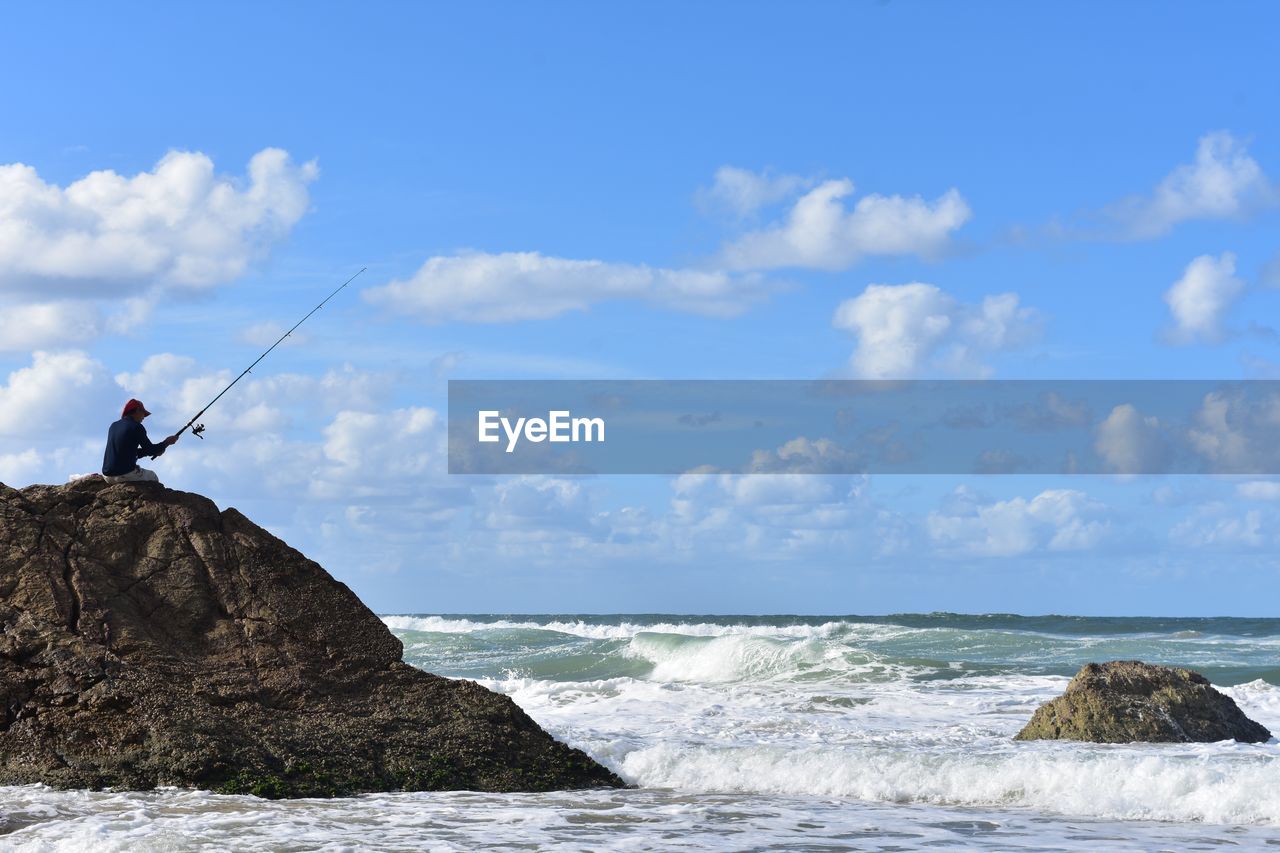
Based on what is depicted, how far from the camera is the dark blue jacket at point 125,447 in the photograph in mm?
10570

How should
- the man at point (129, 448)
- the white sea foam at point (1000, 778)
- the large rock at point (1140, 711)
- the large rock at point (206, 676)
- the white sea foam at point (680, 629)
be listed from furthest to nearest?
the white sea foam at point (680, 629) → the large rock at point (1140, 711) → the man at point (129, 448) → the white sea foam at point (1000, 778) → the large rock at point (206, 676)

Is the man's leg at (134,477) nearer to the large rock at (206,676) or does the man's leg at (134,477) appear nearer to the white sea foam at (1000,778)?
the large rock at (206,676)

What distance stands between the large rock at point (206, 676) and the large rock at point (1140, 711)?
16.3 ft

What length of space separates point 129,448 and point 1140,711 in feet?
32.0

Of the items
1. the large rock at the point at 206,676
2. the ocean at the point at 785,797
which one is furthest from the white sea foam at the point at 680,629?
the large rock at the point at 206,676

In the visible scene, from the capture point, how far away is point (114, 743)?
9094 millimetres

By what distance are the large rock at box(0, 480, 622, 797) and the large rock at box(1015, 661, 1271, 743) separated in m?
4.96

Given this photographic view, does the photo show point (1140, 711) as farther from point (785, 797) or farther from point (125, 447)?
point (125, 447)

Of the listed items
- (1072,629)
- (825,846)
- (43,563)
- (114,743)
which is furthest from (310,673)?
(1072,629)

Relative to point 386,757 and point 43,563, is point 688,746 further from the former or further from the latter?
point 43,563

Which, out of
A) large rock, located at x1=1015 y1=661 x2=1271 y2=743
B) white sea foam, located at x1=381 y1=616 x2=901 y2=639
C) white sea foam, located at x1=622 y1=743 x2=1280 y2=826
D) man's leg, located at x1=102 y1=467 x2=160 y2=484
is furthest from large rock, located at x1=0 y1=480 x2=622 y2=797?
white sea foam, located at x1=381 y1=616 x2=901 y2=639

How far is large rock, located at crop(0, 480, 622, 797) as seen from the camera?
9.12 meters

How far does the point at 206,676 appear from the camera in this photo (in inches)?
381

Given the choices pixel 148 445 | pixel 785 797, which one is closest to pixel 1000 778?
pixel 785 797
